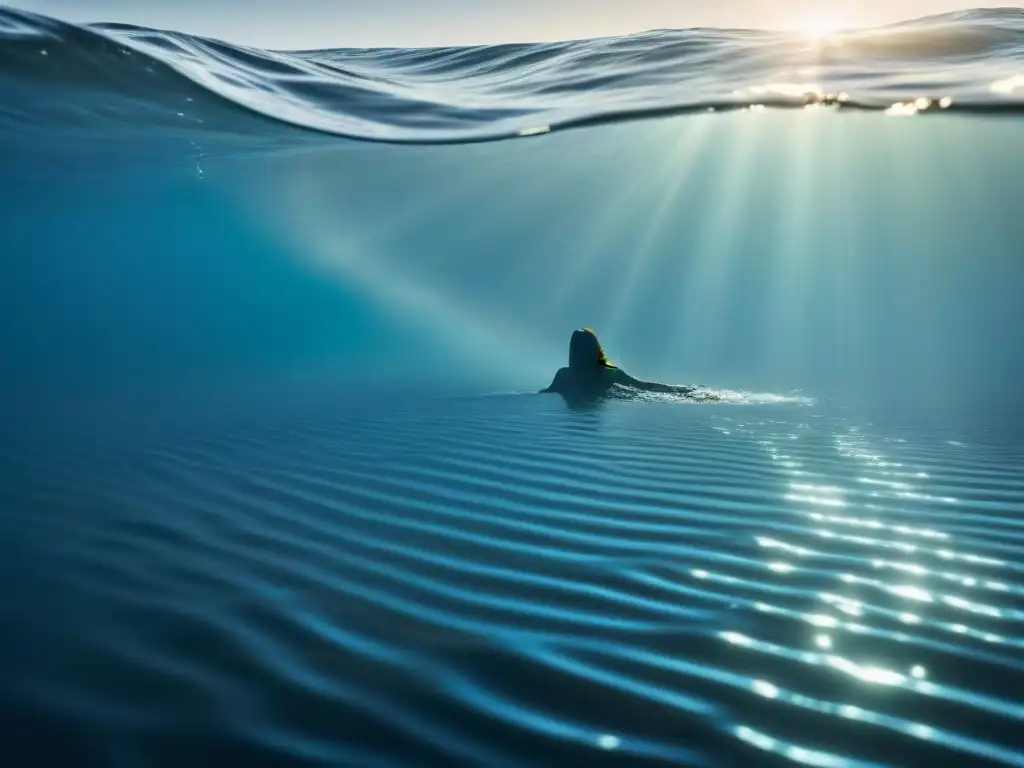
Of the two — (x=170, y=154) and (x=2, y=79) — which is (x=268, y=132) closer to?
(x=2, y=79)

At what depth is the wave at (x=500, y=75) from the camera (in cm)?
973

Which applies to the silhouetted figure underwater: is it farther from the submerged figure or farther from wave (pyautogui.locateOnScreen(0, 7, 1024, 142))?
wave (pyautogui.locateOnScreen(0, 7, 1024, 142))

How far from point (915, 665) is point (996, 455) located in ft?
16.9

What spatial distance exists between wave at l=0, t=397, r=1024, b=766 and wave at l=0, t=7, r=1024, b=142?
668cm

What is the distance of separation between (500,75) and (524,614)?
32.4 feet

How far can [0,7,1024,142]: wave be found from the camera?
9.73 metres

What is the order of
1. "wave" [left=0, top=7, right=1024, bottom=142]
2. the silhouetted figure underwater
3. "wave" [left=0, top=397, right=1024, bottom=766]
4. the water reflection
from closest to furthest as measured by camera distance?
"wave" [left=0, top=397, right=1024, bottom=766] → the water reflection → "wave" [left=0, top=7, right=1024, bottom=142] → the silhouetted figure underwater

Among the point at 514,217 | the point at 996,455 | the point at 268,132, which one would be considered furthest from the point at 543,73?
the point at 514,217

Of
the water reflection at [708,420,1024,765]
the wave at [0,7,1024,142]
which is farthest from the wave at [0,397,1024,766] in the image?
the wave at [0,7,1024,142]

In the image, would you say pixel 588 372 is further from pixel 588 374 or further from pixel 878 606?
pixel 878 606

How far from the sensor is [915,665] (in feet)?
8.03

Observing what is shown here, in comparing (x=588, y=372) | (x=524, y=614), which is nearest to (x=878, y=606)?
(x=524, y=614)

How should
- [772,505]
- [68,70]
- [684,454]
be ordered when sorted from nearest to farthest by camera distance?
[772,505] → [684,454] → [68,70]

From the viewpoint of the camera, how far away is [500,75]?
1123cm
